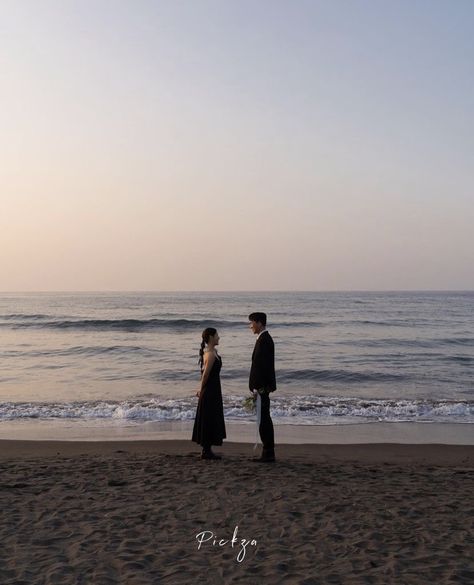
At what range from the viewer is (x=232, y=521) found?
4.99 meters

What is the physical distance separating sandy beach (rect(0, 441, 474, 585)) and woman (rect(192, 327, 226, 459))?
13.8 inches

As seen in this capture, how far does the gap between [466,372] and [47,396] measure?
43.5ft

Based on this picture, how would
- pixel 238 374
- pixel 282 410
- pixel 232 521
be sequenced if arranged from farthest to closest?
pixel 238 374 < pixel 282 410 < pixel 232 521

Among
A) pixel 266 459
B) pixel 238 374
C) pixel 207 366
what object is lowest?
pixel 238 374

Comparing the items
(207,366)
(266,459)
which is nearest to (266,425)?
(266,459)

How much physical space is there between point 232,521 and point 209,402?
262cm

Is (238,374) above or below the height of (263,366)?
below

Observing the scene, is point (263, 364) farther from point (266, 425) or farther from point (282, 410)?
point (282, 410)

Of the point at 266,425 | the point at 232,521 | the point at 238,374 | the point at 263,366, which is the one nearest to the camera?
the point at 232,521

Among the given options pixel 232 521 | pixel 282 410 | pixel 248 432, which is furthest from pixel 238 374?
pixel 232 521

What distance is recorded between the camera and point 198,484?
20.4ft

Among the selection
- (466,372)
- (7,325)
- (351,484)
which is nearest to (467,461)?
(351,484)

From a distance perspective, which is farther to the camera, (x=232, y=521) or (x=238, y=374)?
(x=238, y=374)

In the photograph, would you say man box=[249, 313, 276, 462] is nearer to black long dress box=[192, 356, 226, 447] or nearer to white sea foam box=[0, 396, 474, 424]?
black long dress box=[192, 356, 226, 447]
